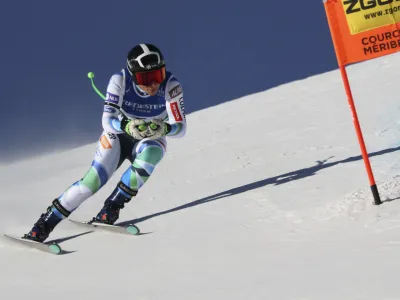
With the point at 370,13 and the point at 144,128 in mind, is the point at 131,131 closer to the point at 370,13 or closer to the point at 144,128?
the point at 144,128

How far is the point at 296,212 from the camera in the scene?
7.14 metres

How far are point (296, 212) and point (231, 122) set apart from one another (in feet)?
21.5

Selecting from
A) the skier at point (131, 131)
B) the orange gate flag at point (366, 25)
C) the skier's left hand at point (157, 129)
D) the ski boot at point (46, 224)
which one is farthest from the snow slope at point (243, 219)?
the orange gate flag at point (366, 25)

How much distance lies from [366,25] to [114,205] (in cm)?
287

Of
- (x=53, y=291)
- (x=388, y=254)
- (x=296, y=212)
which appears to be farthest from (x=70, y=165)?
(x=388, y=254)

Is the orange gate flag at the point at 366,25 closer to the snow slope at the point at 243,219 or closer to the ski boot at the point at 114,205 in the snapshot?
the snow slope at the point at 243,219

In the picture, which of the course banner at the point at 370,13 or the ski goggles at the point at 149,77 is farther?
the ski goggles at the point at 149,77

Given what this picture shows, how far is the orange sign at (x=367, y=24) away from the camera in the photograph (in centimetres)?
648

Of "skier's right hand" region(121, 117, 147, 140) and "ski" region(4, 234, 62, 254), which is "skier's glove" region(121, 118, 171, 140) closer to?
"skier's right hand" region(121, 117, 147, 140)

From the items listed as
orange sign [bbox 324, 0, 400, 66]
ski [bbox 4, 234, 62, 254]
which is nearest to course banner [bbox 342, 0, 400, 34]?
orange sign [bbox 324, 0, 400, 66]

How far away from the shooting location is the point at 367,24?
650 centimetres

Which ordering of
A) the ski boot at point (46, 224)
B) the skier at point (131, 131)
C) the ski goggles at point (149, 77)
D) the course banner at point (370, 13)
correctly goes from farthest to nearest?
the ski goggles at point (149, 77) < the skier at point (131, 131) < the ski boot at point (46, 224) < the course banner at point (370, 13)

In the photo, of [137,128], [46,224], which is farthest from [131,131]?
[46,224]

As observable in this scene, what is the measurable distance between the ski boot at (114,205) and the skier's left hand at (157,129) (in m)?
0.60
